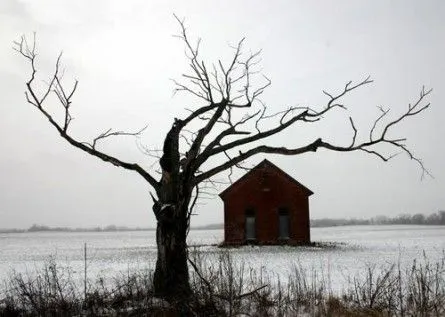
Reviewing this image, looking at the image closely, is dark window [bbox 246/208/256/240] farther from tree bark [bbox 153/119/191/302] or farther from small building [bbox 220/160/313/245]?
tree bark [bbox 153/119/191/302]

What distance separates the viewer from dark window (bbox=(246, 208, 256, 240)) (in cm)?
4041

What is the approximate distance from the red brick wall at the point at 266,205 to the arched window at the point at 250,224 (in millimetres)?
340

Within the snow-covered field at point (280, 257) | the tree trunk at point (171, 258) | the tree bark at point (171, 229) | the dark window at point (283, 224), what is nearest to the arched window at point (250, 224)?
the dark window at point (283, 224)

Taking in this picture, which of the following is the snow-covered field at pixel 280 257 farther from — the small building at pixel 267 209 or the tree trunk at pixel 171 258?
the small building at pixel 267 209

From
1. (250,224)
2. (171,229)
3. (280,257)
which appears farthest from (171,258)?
(250,224)

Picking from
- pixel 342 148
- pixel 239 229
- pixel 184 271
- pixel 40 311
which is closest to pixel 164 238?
pixel 184 271

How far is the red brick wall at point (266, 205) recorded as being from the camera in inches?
1575

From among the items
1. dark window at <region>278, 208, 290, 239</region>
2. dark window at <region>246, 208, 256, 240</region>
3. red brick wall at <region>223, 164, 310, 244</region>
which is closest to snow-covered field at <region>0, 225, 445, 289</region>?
red brick wall at <region>223, 164, 310, 244</region>

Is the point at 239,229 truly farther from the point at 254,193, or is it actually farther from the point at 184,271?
the point at 184,271

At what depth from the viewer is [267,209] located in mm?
40375

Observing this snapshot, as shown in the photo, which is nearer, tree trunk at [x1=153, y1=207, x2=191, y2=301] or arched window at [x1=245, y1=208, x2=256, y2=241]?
tree trunk at [x1=153, y1=207, x2=191, y2=301]

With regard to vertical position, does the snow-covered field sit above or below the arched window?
below

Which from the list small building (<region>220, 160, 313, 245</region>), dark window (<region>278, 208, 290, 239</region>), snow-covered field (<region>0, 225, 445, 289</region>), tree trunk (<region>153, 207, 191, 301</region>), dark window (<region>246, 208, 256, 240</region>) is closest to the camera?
tree trunk (<region>153, 207, 191, 301</region>)

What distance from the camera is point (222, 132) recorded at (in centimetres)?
1023
